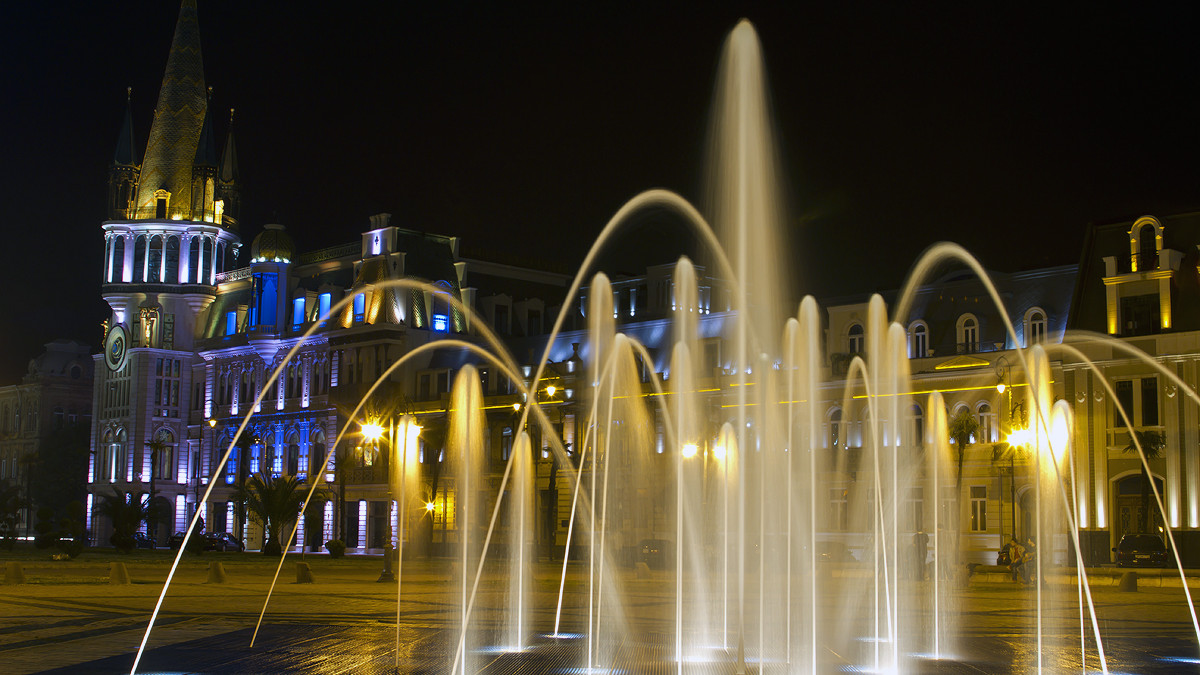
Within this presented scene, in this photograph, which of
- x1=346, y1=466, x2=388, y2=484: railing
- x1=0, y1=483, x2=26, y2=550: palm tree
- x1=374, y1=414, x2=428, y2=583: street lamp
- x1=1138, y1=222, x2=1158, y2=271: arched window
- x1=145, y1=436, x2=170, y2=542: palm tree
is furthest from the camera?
x1=0, y1=483, x2=26, y2=550: palm tree

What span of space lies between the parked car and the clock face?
67.4ft

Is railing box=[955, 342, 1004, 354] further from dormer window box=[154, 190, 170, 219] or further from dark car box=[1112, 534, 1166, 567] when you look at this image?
dormer window box=[154, 190, 170, 219]

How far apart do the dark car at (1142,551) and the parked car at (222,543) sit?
5454 cm

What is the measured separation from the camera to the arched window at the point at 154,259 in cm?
10394

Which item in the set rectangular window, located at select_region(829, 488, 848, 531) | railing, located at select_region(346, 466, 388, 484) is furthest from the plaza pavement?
railing, located at select_region(346, 466, 388, 484)

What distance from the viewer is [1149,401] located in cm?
5331

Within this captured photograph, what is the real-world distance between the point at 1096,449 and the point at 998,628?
1244 inches

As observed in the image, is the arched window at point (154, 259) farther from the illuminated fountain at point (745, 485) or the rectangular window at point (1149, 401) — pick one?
the rectangular window at point (1149, 401)

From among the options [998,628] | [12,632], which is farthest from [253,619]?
[998,628]

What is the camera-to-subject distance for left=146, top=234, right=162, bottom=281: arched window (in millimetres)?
103938

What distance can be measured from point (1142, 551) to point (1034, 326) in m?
13.9

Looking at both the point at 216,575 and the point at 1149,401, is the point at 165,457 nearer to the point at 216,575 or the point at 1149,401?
the point at 216,575

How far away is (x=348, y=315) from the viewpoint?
8931cm

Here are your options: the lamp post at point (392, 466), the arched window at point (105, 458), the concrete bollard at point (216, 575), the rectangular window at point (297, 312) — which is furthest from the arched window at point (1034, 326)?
the arched window at point (105, 458)
